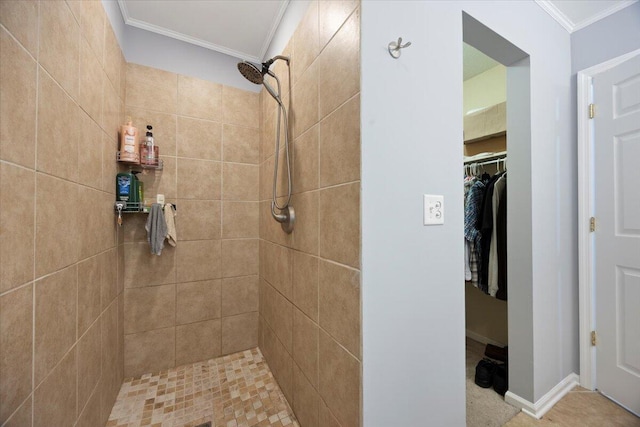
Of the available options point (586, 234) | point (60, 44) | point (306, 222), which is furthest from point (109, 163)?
point (586, 234)

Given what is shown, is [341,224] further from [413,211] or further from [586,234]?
[586,234]

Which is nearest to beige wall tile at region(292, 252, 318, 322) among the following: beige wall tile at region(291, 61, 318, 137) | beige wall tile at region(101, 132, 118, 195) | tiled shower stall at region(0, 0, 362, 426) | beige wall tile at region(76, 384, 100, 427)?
tiled shower stall at region(0, 0, 362, 426)

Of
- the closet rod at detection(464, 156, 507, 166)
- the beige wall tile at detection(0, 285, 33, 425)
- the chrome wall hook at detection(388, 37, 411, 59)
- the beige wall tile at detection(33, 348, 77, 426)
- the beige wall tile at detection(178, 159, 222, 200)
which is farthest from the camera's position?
the closet rod at detection(464, 156, 507, 166)

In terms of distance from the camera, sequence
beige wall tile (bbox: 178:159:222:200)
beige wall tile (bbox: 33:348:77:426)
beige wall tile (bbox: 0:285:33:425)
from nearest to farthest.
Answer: beige wall tile (bbox: 0:285:33:425), beige wall tile (bbox: 33:348:77:426), beige wall tile (bbox: 178:159:222:200)

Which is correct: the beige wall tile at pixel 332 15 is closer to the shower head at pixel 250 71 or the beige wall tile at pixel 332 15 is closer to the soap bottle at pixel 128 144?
the shower head at pixel 250 71

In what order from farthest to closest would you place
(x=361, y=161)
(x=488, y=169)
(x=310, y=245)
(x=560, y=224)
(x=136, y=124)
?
(x=488, y=169)
(x=136, y=124)
(x=560, y=224)
(x=310, y=245)
(x=361, y=161)

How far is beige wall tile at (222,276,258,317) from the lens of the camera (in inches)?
76.9

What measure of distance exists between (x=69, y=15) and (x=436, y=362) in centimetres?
194

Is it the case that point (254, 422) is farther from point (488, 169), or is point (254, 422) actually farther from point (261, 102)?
point (488, 169)

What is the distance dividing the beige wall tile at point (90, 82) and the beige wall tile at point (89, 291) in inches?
21.5

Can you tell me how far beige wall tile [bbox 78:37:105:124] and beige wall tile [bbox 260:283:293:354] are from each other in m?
1.26

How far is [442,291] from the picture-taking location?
1.02m

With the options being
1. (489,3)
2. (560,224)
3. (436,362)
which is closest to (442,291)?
(436,362)

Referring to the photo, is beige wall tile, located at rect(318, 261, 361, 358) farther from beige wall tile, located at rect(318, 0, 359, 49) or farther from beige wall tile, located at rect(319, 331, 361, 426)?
beige wall tile, located at rect(318, 0, 359, 49)
